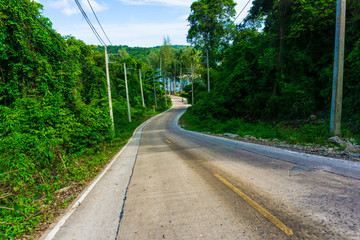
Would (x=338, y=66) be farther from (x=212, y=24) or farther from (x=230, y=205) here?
(x=212, y=24)

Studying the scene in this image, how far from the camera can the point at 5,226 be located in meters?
3.45

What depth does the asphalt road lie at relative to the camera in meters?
2.71

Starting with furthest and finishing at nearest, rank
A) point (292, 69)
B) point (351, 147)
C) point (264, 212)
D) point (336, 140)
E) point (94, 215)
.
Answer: point (292, 69) < point (336, 140) < point (351, 147) < point (94, 215) < point (264, 212)

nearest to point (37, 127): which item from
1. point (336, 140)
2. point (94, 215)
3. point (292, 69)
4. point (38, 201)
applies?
point (38, 201)

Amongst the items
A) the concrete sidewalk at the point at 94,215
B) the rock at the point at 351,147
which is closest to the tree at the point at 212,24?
the rock at the point at 351,147

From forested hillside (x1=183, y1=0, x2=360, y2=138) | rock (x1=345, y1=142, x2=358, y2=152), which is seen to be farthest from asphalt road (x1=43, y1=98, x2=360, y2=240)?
forested hillside (x1=183, y1=0, x2=360, y2=138)

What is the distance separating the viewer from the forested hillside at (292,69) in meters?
10.7

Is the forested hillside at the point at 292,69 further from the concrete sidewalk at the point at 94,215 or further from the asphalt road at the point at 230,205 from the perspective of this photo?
the concrete sidewalk at the point at 94,215

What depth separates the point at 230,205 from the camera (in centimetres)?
345

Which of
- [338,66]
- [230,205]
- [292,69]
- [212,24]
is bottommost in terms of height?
[230,205]

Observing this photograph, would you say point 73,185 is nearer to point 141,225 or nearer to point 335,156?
point 141,225

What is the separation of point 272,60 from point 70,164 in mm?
16734

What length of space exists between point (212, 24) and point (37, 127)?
114 ft

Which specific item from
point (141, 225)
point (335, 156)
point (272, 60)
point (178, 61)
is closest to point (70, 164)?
point (141, 225)
